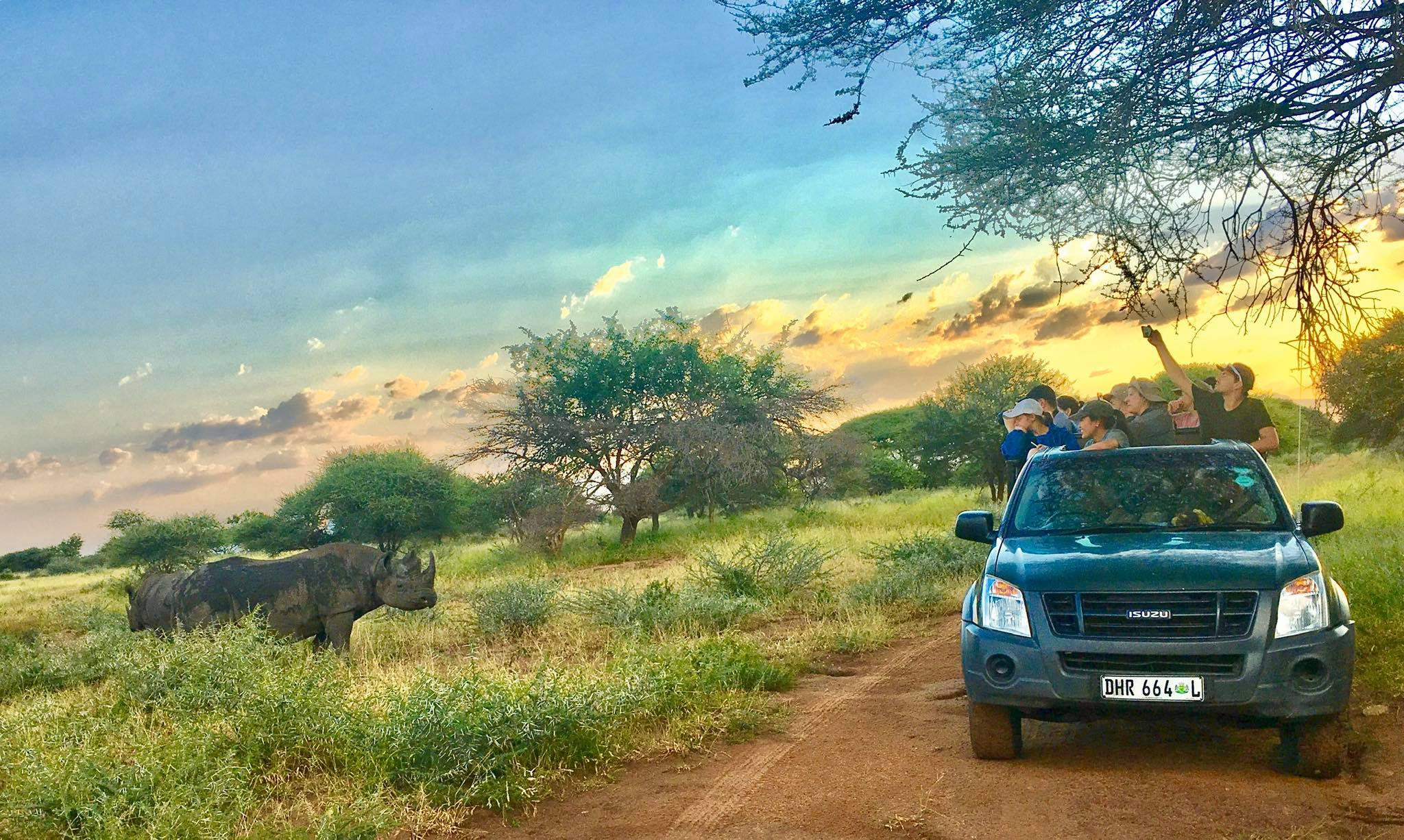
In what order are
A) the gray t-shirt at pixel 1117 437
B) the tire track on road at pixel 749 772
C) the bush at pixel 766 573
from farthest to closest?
the bush at pixel 766 573 < the gray t-shirt at pixel 1117 437 < the tire track on road at pixel 749 772

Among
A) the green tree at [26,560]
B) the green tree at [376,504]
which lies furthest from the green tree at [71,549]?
the green tree at [376,504]

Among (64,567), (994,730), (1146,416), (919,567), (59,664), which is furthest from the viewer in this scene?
(64,567)

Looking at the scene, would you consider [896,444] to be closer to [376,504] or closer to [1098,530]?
[376,504]

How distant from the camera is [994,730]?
6113 mm

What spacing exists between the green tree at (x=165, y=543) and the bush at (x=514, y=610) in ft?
81.6

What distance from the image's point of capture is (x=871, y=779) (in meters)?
6.00

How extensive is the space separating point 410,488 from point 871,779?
33709mm

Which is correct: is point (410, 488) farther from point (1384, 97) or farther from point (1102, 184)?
point (1384, 97)

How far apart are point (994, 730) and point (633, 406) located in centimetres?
2651

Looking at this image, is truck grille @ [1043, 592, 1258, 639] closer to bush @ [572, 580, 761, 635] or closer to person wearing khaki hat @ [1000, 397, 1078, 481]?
person wearing khaki hat @ [1000, 397, 1078, 481]

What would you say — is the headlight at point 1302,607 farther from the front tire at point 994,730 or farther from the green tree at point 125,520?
the green tree at point 125,520

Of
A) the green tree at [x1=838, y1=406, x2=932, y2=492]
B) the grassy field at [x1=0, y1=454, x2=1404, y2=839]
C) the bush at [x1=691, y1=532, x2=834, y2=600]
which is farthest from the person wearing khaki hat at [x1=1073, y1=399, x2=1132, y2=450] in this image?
the green tree at [x1=838, y1=406, x2=932, y2=492]

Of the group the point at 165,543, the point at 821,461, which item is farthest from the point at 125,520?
the point at 821,461

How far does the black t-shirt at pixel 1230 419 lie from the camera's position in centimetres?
973
